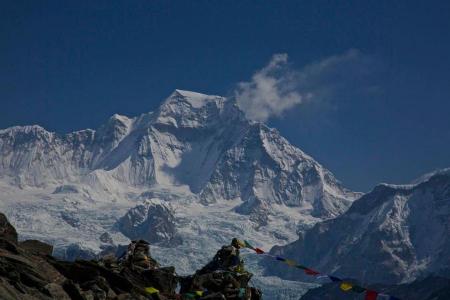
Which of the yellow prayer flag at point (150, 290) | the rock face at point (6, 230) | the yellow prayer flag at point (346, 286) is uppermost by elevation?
the rock face at point (6, 230)

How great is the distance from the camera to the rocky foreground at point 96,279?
2755 centimetres

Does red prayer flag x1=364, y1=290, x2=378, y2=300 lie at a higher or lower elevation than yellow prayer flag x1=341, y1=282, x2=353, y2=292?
lower

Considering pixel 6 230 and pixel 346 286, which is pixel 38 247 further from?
pixel 346 286

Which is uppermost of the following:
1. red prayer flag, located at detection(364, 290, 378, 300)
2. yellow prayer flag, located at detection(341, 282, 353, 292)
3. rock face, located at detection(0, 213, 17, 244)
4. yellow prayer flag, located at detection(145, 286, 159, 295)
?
rock face, located at detection(0, 213, 17, 244)

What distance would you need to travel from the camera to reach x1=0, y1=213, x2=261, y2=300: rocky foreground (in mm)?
27547

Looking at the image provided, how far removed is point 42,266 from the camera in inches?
1190

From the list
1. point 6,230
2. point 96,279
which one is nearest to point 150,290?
point 96,279

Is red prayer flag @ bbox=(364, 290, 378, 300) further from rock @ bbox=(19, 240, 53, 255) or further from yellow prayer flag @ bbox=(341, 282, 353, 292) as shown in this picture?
rock @ bbox=(19, 240, 53, 255)

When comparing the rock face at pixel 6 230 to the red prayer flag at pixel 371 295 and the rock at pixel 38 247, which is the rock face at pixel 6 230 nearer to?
the rock at pixel 38 247

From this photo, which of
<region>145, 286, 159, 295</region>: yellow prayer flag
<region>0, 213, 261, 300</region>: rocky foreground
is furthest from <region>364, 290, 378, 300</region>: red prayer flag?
<region>145, 286, 159, 295</region>: yellow prayer flag

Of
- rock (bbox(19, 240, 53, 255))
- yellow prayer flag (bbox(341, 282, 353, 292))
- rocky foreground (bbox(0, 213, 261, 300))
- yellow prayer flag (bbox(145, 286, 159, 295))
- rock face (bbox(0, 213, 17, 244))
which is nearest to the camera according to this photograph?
rocky foreground (bbox(0, 213, 261, 300))

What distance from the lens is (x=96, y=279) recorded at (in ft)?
101

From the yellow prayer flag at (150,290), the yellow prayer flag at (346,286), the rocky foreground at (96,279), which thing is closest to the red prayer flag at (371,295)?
the yellow prayer flag at (346,286)

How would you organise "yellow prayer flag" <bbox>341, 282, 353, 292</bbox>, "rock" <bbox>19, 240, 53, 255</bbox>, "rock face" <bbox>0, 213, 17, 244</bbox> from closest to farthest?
"rock face" <bbox>0, 213, 17, 244</bbox>
"yellow prayer flag" <bbox>341, 282, 353, 292</bbox>
"rock" <bbox>19, 240, 53, 255</bbox>
